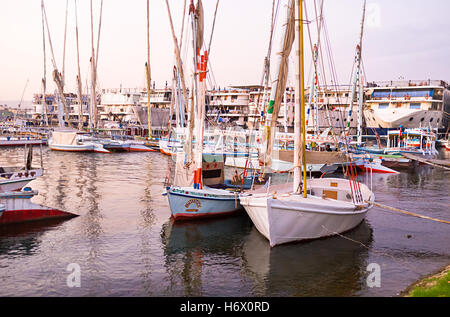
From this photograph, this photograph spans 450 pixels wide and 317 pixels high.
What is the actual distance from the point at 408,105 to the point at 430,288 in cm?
8039

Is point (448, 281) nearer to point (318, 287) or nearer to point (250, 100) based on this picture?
point (318, 287)

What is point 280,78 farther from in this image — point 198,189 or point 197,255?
point 197,255

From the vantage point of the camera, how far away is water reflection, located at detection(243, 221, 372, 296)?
1241 cm

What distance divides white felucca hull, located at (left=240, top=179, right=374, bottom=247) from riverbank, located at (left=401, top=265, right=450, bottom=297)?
4479 millimetres

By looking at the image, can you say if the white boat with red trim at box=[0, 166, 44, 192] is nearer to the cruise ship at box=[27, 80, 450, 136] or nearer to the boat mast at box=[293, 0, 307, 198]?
the boat mast at box=[293, 0, 307, 198]

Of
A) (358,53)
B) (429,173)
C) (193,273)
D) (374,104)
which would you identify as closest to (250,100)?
(374,104)

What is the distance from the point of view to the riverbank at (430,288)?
1021cm

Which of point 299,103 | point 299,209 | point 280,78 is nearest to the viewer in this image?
point 299,209

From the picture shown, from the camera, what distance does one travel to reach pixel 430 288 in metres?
10.9

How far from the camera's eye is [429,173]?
4281 cm

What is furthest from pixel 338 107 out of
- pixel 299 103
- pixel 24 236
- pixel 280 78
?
pixel 24 236

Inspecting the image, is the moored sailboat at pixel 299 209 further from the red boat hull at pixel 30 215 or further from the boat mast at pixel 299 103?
the red boat hull at pixel 30 215

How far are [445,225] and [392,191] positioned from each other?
440 inches

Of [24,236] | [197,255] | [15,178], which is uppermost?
[15,178]
